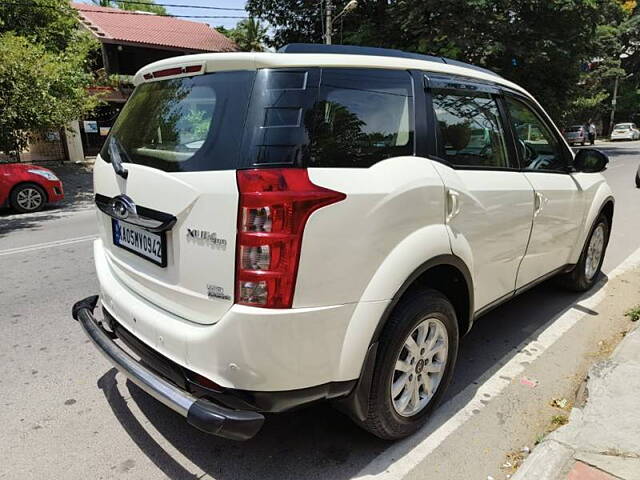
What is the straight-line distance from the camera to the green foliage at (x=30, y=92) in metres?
10.0

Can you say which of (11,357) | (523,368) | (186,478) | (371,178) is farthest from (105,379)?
(523,368)

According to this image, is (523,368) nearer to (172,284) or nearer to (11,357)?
(172,284)

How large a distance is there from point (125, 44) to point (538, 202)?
24202 millimetres

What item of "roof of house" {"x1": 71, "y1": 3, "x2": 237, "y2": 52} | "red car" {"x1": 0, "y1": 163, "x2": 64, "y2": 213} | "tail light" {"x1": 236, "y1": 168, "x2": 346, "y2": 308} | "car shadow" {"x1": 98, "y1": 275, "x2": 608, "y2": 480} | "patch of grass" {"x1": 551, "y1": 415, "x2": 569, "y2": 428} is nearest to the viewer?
"tail light" {"x1": 236, "y1": 168, "x2": 346, "y2": 308}

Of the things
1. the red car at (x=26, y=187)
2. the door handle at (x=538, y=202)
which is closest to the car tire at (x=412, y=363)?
the door handle at (x=538, y=202)

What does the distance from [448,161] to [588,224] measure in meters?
2.37

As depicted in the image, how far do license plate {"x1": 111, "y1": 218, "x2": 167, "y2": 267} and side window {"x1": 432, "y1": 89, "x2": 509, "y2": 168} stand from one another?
4.96 ft

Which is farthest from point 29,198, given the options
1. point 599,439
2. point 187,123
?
point 599,439

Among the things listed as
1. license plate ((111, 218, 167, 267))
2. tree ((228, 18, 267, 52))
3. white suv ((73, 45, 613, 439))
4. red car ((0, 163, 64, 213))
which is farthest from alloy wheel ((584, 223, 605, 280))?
tree ((228, 18, 267, 52))

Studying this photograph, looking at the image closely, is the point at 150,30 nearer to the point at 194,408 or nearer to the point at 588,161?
the point at 588,161

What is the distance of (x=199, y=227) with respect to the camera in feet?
6.82

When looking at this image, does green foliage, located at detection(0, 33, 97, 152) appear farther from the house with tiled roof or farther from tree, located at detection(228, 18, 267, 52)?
tree, located at detection(228, 18, 267, 52)

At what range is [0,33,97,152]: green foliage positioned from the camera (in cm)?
1002

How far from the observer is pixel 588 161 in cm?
404
